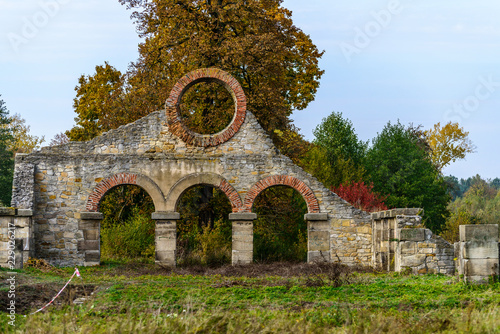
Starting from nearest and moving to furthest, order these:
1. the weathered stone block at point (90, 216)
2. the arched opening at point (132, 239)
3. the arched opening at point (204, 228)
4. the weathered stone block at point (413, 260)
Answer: the weathered stone block at point (413, 260)
the weathered stone block at point (90, 216)
the arched opening at point (204, 228)
the arched opening at point (132, 239)

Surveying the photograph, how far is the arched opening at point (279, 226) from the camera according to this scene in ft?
70.4

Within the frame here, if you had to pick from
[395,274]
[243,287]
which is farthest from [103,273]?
A: [395,274]

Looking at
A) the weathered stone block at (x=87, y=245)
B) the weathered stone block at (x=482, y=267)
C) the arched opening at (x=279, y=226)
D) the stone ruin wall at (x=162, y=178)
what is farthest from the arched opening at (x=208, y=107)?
the weathered stone block at (x=482, y=267)

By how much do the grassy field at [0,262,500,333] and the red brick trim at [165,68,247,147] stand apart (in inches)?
146

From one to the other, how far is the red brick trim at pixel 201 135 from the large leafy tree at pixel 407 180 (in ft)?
49.3

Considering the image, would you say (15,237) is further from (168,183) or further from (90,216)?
(168,183)

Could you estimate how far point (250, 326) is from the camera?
26.0 ft

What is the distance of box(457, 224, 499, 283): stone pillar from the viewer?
39.8 feet

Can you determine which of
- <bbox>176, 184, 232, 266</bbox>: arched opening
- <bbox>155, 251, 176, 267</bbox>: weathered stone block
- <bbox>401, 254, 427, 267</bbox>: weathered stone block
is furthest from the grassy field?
<bbox>176, 184, 232, 266</bbox>: arched opening

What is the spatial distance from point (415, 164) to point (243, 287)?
22631mm

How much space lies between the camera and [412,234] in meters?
15.8

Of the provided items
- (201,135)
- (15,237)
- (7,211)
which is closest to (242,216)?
(201,135)

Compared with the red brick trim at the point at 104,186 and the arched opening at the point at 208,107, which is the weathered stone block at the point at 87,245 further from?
the arched opening at the point at 208,107

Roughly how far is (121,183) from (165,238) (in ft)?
6.30
